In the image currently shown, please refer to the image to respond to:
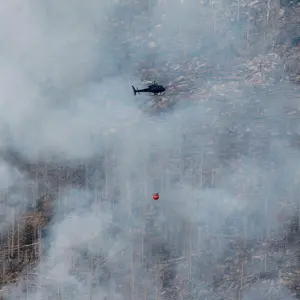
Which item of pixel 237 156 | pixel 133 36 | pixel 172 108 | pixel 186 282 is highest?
pixel 133 36

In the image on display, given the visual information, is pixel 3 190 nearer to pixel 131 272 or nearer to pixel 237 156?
pixel 131 272

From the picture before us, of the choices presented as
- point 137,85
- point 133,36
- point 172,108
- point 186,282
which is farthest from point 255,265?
→ point 133,36

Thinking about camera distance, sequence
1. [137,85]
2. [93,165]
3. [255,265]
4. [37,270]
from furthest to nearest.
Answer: [137,85] < [93,165] < [37,270] < [255,265]

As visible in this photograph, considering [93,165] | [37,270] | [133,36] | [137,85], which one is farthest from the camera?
[133,36]

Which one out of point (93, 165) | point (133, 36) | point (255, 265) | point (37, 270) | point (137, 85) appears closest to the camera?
point (255, 265)

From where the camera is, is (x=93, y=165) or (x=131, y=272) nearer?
(x=131, y=272)

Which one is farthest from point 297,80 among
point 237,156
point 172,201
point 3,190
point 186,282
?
point 3,190

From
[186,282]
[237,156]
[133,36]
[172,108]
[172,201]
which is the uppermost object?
[133,36]

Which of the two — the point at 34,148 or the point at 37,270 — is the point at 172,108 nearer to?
the point at 34,148

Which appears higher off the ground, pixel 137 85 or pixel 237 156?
pixel 137 85
